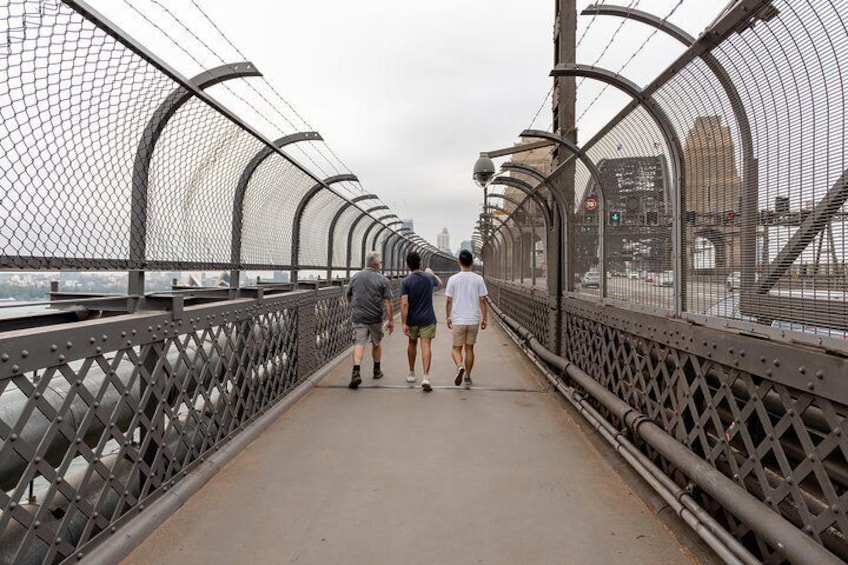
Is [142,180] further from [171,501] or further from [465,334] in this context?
[465,334]

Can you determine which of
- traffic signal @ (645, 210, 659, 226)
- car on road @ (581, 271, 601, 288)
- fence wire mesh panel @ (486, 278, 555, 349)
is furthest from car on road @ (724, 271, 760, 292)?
fence wire mesh panel @ (486, 278, 555, 349)

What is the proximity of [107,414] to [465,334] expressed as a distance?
472 centimetres

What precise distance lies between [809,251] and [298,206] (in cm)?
540

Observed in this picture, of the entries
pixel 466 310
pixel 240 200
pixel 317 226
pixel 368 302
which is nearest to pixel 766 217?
pixel 240 200

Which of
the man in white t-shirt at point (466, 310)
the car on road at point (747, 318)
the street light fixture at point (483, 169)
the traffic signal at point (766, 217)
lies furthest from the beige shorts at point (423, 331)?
the street light fixture at point (483, 169)

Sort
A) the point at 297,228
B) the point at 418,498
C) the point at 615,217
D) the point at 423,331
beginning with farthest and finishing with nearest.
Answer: the point at 423,331
the point at 297,228
the point at 615,217
the point at 418,498

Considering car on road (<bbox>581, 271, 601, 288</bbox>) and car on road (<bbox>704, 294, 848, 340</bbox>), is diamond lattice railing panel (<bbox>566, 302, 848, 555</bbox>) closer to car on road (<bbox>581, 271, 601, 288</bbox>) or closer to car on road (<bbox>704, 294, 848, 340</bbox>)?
car on road (<bbox>704, 294, 848, 340</bbox>)

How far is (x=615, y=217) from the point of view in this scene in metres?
4.70

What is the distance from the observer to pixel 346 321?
9180 millimetres

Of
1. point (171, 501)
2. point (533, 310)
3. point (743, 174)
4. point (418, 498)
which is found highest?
point (743, 174)

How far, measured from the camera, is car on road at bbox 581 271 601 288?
5.10 meters

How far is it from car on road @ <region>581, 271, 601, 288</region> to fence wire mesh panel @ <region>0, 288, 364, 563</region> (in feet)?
10.6

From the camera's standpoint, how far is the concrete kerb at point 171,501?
2.62 meters

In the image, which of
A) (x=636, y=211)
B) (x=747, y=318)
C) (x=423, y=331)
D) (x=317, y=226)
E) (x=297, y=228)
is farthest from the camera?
(x=317, y=226)
